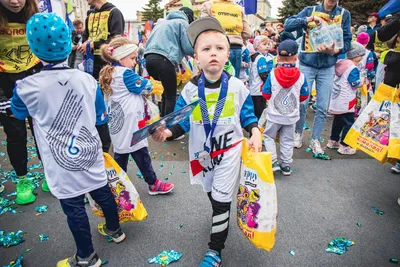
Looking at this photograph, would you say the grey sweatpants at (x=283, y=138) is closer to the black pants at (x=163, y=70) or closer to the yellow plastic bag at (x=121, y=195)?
the black pants at (x=163, y=70)

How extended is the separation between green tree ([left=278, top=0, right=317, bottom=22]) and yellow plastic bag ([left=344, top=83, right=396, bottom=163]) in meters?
24.3

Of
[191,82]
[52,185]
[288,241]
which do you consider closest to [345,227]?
[288,241]

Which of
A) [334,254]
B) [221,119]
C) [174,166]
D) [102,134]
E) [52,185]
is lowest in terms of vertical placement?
[174,166]

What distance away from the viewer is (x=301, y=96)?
340cm

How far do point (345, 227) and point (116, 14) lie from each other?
10.8 feet

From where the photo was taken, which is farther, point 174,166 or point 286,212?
point 174,166

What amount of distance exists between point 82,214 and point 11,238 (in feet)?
2.93

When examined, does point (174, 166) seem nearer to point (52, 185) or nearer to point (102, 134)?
point (102, 134)

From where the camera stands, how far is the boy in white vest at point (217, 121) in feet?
5.96

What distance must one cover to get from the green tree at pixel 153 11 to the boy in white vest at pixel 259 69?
158ft

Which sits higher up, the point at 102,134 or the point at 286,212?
the point at 102,134

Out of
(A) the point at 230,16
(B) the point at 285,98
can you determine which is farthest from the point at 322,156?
(A) the point at 230,16

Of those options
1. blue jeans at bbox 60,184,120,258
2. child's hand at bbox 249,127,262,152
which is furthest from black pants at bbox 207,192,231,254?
blue jeans at bbox 60,184,120,258

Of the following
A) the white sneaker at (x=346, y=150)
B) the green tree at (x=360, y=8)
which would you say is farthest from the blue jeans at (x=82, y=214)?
the green tree at (x=360, y=8)
